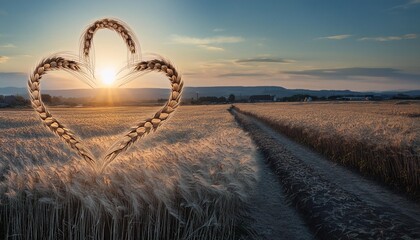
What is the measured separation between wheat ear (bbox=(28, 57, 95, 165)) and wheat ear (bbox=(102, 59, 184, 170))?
52 cm

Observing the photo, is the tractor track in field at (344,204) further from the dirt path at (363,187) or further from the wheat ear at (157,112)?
the wheat ear at (157,112)

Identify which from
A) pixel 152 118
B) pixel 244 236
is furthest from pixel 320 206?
pixel 152 118

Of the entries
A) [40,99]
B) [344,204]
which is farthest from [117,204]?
[344,204]

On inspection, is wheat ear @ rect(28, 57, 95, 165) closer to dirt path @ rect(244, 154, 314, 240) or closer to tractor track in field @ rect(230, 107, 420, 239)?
dirt path @ rect(244, 154, 314, 240)

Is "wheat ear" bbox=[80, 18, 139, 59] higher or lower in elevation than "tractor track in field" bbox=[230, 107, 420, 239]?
higher

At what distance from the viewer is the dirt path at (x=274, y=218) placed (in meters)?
7.70

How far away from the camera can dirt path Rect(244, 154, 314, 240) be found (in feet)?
25.2

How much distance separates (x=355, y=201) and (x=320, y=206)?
0.91 metres

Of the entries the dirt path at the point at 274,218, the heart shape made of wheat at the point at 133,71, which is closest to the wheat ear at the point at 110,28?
the heart shape made of wheat at the point at 133,71

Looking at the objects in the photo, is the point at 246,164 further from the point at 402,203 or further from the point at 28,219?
the point at 402,203

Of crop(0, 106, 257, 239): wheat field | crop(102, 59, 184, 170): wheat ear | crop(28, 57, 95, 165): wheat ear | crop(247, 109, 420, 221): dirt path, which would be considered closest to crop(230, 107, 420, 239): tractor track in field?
crop(247, 109, 420, 221): dirt path

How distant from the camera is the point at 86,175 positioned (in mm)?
6109

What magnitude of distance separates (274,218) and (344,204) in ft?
5.01

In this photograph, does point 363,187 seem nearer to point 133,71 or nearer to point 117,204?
point 117,204
